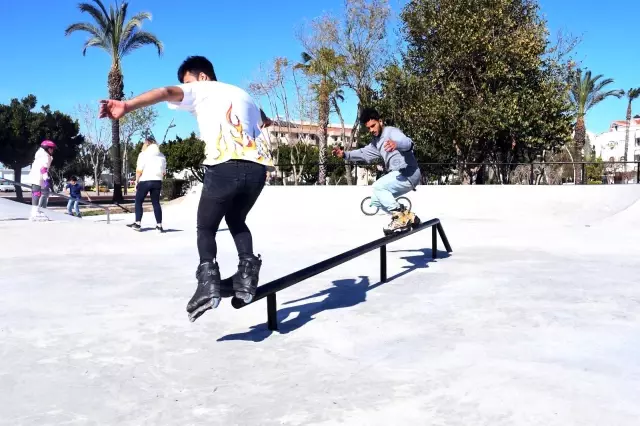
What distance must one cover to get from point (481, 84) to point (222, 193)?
20.6 metres

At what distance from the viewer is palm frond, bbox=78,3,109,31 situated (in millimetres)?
27453

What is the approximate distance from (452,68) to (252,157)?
67.5 feet

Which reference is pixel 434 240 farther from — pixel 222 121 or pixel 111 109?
pixel 111 109

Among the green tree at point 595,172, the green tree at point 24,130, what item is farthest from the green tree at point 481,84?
the green tree at point 24,130

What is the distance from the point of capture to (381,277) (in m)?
5.01

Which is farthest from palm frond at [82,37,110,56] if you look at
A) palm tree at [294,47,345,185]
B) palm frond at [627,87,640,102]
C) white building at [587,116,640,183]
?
white building at [587,116,640,183]

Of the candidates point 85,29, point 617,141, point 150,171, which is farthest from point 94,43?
point 617,141

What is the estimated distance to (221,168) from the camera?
3072 millimetres

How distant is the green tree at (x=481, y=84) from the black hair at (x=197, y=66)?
18.5 metres

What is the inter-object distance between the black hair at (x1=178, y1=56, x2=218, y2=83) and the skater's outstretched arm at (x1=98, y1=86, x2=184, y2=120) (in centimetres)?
40

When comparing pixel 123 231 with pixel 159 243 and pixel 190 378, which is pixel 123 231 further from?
pixel 190 378

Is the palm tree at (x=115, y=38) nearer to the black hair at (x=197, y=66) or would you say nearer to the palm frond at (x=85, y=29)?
the palm frond at (x=85, y=29)

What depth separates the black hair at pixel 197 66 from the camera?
3.40 meters

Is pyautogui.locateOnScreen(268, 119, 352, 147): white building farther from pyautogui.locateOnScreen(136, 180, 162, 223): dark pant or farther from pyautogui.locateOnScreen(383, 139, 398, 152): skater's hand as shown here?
pyautogui.locateOnScreen(383, 139, 398, 152): skater's hand
